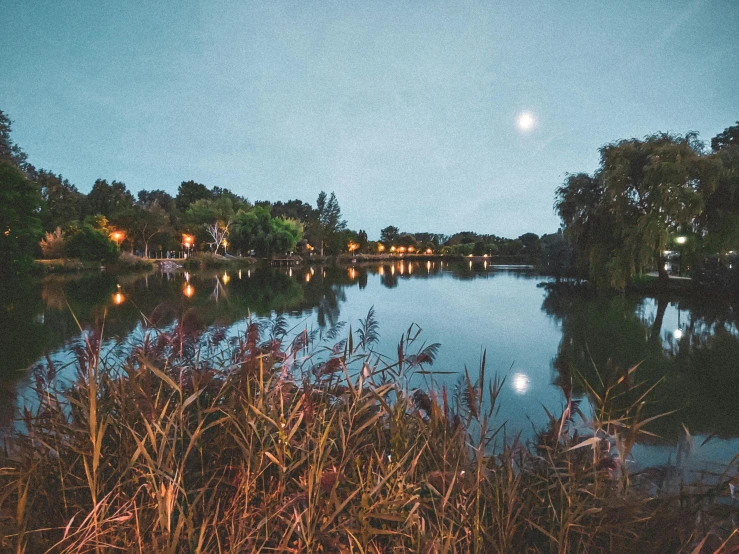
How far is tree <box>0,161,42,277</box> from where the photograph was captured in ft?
78.5

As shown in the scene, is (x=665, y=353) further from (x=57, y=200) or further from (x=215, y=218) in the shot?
(x=215, y=218)

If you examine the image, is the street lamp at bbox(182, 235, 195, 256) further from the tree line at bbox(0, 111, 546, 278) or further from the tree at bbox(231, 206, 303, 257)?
the tree at bbox(231, 206, 303, 257)

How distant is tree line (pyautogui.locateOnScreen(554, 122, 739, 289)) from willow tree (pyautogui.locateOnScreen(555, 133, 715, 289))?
0.11ft

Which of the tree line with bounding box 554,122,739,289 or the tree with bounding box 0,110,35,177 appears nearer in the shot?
the tree line with bounding box 554,122,739,289

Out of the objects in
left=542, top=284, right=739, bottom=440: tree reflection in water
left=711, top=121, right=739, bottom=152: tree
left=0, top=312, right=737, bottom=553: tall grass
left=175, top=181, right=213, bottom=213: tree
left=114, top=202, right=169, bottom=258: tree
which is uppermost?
left=175, top=181, right=213, bottom=213: tree

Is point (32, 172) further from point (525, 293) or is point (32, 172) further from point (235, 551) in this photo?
point (235, 551)

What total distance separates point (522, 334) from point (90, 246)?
3700 cm

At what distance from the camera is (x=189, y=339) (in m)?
3.44

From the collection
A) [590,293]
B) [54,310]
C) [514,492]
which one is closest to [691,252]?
[590,293]

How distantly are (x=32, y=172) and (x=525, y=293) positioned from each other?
2226 inches

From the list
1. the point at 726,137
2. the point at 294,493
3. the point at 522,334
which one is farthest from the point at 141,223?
the point at 726,137

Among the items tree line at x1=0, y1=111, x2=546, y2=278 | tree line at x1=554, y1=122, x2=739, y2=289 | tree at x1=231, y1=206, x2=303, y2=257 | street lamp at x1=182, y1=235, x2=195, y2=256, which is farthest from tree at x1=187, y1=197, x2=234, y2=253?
tree line at x1=554, y1=122, x2=739, y2=289

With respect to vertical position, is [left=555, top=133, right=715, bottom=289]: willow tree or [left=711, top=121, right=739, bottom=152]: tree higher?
[left=711, top=121, right=739, bottom=152]: tree

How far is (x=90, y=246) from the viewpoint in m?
35.7
